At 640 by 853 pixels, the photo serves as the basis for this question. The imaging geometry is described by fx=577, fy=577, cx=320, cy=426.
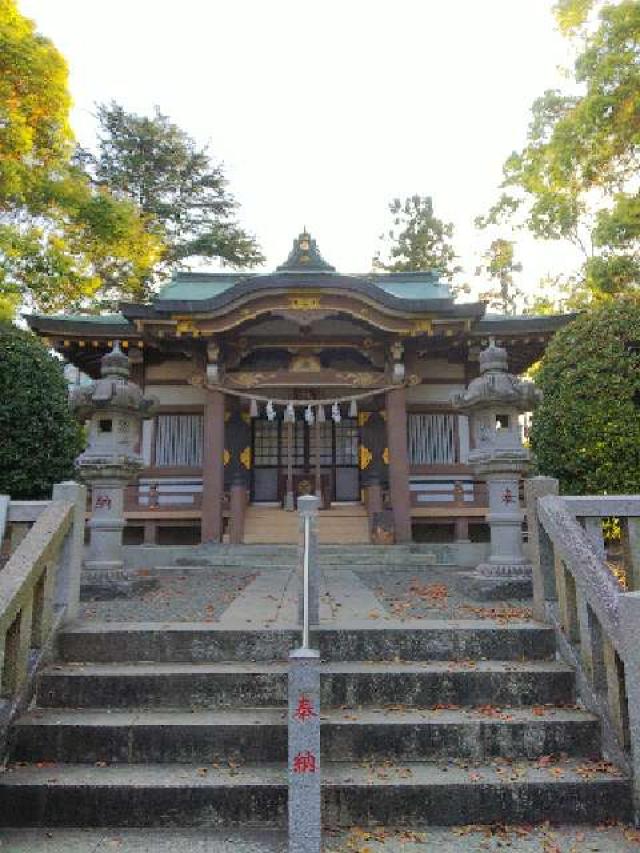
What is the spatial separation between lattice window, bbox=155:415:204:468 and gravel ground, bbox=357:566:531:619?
5638mm

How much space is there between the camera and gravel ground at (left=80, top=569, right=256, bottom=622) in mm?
5828

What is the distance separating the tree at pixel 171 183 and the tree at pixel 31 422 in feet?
64.8

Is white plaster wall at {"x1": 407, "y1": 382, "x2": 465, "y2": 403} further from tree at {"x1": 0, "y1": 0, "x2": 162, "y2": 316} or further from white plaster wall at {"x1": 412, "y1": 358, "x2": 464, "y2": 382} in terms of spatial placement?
tree at {"x1": 0, "y1": 0, "x2": 162, "y2": 316}

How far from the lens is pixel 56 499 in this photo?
5.07 metres

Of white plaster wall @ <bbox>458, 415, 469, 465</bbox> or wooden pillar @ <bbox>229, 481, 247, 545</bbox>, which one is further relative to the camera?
white plaster wall @ <bbox>458, 415, 469, 465</bbox>

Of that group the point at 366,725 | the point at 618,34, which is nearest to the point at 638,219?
the point at 618,34

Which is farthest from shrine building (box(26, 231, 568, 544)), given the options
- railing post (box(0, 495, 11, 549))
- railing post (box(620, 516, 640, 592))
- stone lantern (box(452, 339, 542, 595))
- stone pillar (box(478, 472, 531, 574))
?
railing post (box(620, 516, 640, 592))

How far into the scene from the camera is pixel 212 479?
1205cm

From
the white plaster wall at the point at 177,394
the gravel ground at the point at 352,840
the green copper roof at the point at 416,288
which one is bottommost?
the gravel ground at the point at 352,840

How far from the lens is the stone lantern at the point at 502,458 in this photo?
6906 millimetres

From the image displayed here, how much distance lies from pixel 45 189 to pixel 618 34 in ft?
40.2

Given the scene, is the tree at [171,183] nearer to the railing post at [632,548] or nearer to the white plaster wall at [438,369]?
the white plaster wall at [438,369]

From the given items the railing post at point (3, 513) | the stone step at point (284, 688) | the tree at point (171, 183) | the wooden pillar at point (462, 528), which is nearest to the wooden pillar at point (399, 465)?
the wooden pillar at point (462, 528)

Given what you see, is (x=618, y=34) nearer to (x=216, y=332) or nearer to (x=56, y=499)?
(x=216, y=332)
